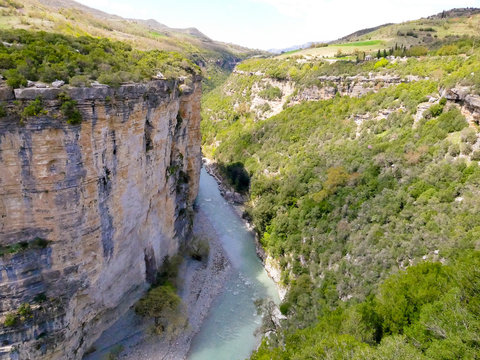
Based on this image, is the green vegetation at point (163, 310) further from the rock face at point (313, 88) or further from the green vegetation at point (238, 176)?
the rock face at point (313, 88)

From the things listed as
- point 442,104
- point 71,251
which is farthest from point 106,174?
point 442,104

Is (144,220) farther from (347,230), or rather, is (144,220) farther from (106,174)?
(347,230)

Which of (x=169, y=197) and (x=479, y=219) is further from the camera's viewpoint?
(x=169, y=197)

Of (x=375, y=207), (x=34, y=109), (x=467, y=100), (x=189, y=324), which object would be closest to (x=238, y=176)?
(x=189, y=324)

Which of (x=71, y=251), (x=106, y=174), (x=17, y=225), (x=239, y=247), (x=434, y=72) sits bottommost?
(x=239, y=247)

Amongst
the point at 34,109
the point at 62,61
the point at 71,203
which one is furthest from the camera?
the point at 62,61

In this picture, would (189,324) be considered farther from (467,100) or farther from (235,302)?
(467,100)

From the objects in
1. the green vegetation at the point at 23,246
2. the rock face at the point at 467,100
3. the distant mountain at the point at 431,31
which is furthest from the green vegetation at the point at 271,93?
the green vegetation at the point at 23,246
